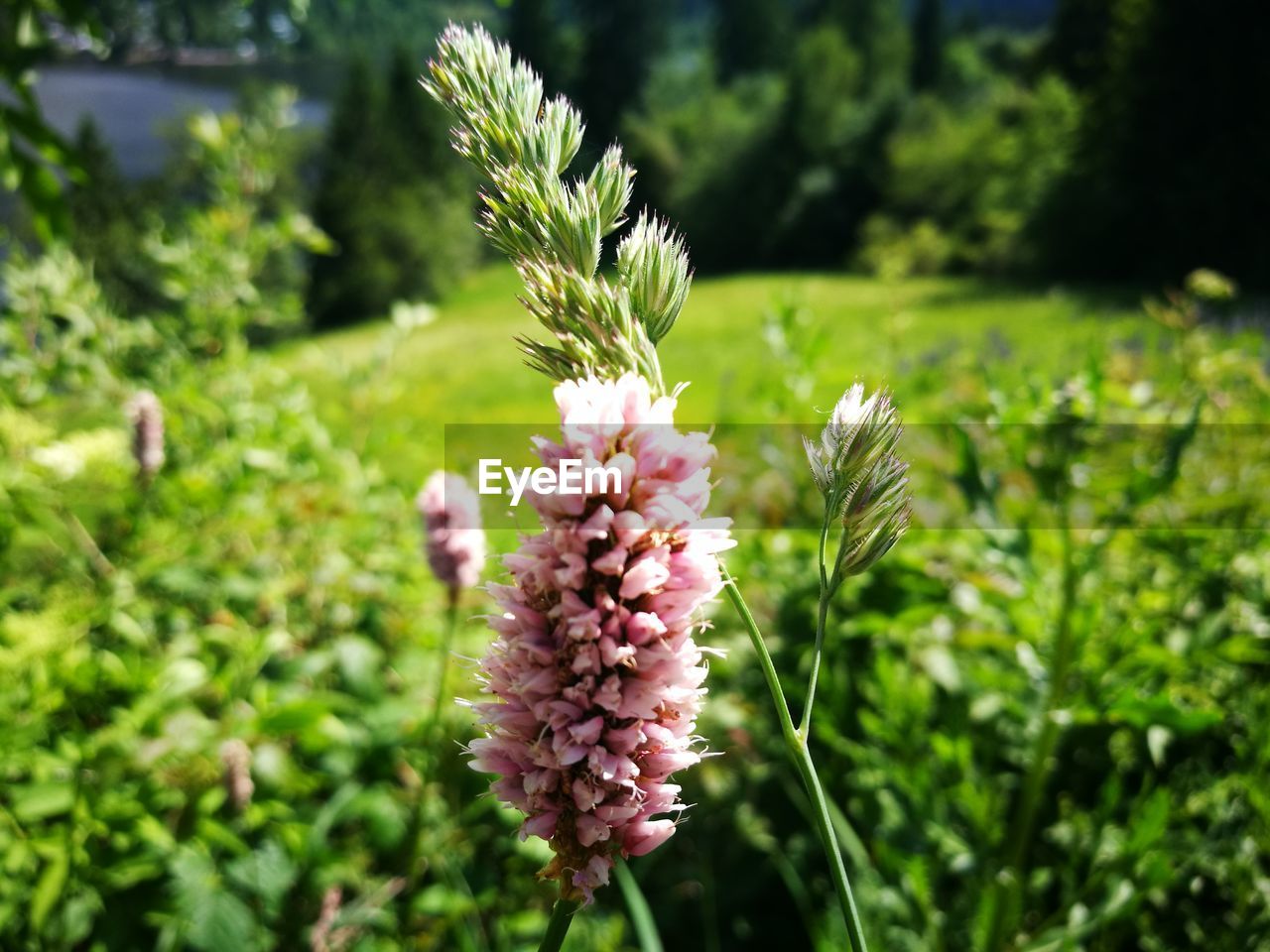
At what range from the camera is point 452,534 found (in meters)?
1.62

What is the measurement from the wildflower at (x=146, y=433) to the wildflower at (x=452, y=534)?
80 cm

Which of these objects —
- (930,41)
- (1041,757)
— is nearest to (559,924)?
(1041,757)

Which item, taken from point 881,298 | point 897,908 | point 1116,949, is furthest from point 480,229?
point 881,298

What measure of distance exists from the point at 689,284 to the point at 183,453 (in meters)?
2.26

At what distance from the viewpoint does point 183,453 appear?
249cm

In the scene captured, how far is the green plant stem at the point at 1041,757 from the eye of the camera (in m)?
1.46

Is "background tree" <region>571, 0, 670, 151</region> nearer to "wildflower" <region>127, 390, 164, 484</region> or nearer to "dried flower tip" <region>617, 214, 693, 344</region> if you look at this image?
"wildflower" <region>127, 390, 164, 484</region>

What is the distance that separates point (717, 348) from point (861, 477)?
14.0 metres

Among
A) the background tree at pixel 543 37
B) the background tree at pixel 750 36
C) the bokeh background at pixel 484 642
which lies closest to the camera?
the bokeh background at pixel 484 642

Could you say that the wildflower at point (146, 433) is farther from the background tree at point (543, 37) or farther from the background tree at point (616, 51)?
the background tree at point (616, 51)

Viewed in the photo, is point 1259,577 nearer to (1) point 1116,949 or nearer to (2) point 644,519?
(1) point 1116,949

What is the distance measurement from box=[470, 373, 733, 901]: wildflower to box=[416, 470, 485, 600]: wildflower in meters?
0.96

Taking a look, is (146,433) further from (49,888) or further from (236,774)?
(49,888)

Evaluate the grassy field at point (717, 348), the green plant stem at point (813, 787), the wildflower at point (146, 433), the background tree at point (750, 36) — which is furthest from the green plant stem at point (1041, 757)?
the background tree at point (750, 36)
